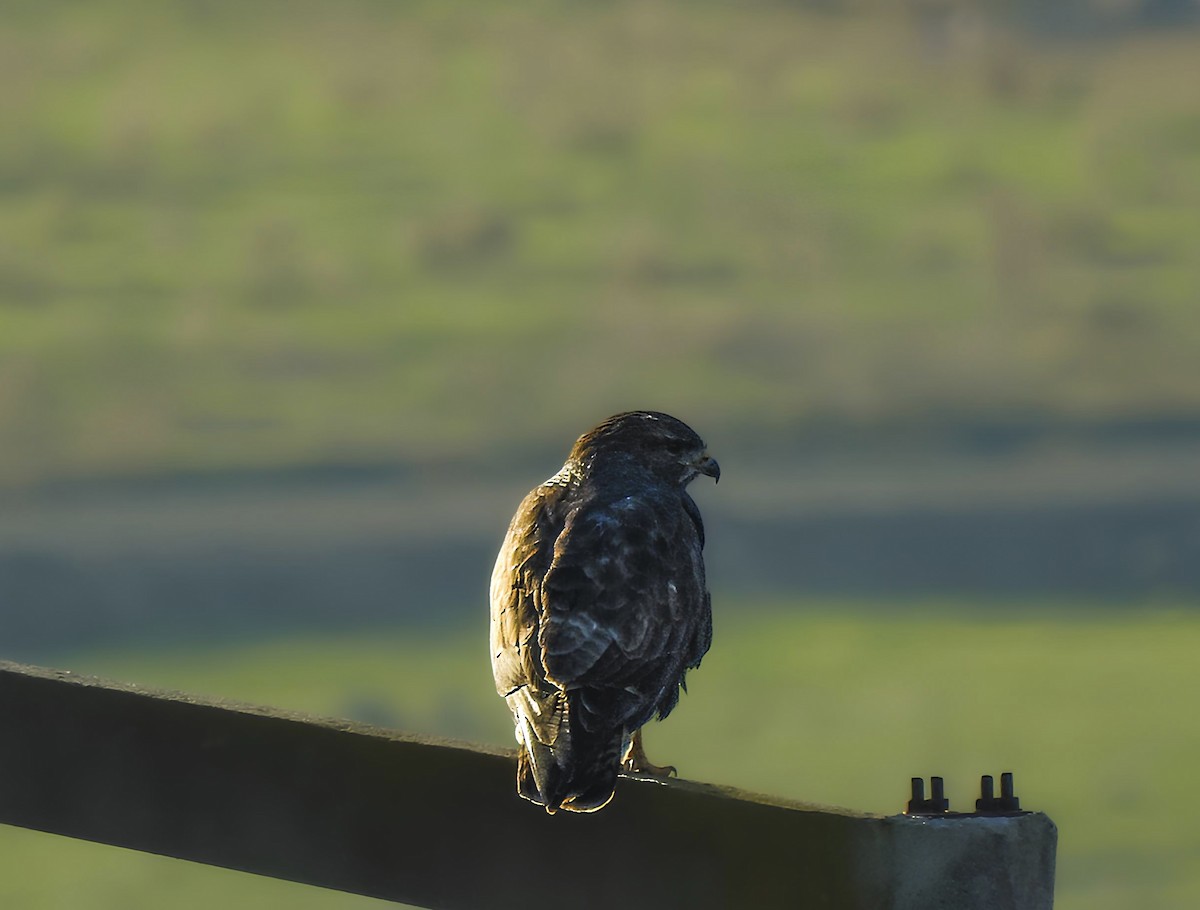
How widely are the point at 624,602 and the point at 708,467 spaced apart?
2023mm

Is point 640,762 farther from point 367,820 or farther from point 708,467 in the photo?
A: point 367,820

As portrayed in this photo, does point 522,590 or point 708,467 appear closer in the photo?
point 522,590

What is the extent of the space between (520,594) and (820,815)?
2381mm

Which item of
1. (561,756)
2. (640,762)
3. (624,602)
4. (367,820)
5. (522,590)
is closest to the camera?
(367,820)

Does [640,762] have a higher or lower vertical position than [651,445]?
lower

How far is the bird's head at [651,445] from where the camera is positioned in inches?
282

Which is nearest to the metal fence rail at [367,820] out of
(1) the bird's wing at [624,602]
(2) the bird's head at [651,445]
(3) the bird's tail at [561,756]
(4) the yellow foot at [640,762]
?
(3) the bird's tail at [561,756]

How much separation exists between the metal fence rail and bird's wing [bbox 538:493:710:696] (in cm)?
162

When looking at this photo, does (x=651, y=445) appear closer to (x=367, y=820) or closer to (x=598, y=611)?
(x=598, y=611)

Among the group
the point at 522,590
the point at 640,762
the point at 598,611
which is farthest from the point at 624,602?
the point at 640,762

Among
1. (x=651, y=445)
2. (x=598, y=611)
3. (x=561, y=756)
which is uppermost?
(x=651, y=445)

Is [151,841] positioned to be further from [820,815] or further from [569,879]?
[820,815]

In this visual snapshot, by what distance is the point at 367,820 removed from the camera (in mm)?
3619

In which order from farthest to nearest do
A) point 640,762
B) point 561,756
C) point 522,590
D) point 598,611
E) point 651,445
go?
point 651,445 < point 640,762 < point 522,590 < point 598,611 < point 561,756
